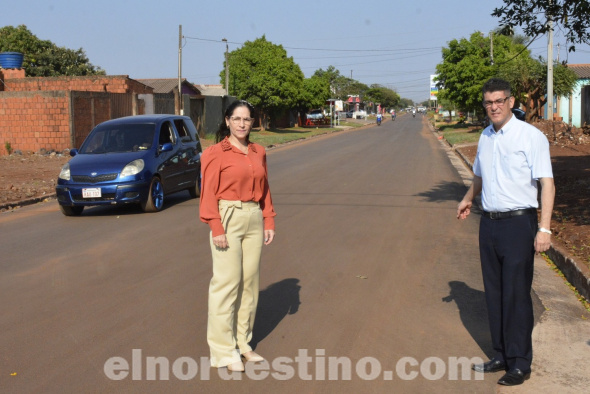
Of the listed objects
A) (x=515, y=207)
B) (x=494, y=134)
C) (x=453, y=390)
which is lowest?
(x=453, y=390)

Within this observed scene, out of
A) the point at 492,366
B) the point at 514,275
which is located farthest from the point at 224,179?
the point at 492,366

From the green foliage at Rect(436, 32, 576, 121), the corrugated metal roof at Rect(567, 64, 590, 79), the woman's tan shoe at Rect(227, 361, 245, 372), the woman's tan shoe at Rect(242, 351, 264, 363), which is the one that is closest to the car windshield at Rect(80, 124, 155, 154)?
the woman's tan shoe at Rect(242, 351, 264, 363)

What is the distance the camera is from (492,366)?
4.73 metres

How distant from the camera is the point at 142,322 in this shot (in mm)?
5750

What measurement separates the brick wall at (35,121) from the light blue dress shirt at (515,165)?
22406mm

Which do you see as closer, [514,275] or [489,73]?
[514,275]

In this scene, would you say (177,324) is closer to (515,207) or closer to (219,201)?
(219,201)

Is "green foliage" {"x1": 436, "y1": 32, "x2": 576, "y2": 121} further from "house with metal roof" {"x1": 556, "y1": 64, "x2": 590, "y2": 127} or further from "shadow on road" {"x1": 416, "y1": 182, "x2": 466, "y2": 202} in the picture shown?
"shadow on road" {"x1": 416, "y1": 182, "x2": 466, "y2": 202}

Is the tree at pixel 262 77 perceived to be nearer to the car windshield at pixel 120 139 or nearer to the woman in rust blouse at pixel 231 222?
the car windshield at pixel 120 139

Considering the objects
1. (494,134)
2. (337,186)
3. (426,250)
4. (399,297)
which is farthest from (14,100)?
(494,134)

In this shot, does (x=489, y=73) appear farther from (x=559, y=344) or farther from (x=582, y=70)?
(x=559, y=344)

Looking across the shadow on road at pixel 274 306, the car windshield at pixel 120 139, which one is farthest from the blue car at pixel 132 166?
the shadow on road at pixel 274 306

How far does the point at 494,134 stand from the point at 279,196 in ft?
32.5

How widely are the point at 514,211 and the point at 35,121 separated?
77.2ft
